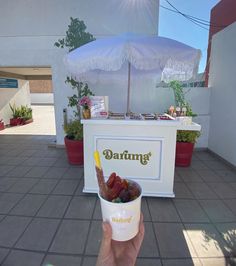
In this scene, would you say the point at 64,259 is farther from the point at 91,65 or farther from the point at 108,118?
the point at 91,65

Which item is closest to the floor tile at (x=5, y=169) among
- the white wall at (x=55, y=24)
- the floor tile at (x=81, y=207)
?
the white wall at (x=55, y=24)

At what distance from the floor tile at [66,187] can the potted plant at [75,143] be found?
2.42 ft

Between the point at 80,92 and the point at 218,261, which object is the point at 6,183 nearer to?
the point at 80,92

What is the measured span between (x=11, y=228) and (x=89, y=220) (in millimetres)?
860

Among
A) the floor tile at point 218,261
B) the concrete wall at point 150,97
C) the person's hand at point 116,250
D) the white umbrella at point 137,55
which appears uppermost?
the white umbrella at point 137,55

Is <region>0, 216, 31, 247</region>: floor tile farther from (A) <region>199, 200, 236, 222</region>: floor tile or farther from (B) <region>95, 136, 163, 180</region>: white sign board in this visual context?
(A) <region>199, 200, 236, 222</region>: floor tile

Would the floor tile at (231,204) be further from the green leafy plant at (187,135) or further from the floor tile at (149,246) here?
the green leafy plant at (187,135)

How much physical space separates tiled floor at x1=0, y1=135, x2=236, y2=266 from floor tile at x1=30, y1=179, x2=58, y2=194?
15mm

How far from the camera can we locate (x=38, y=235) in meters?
2.02

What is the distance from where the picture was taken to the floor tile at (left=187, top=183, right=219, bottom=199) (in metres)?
2.78

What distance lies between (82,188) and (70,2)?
173 inches

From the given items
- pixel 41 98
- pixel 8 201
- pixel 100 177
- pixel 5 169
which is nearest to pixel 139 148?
pixel 100 177

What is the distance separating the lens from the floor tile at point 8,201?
245cm

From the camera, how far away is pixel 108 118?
2.65 metres
